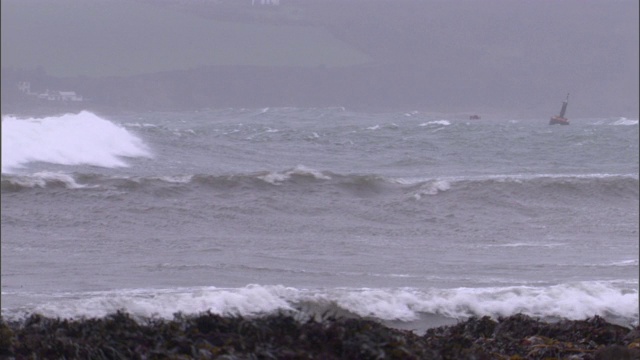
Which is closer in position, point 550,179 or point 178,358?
point 178,358

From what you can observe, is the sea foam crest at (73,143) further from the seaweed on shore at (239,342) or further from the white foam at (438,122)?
the seaweed on shore at (239,342)

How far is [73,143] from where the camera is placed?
19922 mm

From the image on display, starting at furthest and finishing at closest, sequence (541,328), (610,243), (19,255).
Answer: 1. (610,243)
2. (19,255)
3. (541,328)

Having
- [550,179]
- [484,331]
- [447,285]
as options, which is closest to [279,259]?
[447,285]

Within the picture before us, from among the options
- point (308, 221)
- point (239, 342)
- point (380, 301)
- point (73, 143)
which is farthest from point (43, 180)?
point (239, 342)

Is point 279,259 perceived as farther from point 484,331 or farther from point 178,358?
point 178,358

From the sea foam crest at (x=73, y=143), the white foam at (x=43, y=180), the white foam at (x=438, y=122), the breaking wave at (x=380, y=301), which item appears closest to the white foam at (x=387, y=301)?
the breaking wave at (x=380, y=301)

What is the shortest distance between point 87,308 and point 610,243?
23.4 feet

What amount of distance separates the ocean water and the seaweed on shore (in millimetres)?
484

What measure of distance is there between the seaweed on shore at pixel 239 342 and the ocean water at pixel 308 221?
0.48 metres

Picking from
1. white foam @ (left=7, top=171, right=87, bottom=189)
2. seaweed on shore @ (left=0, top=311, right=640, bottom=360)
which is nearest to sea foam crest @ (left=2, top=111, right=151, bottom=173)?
white foam @ (left=7, top=171, right=87, bottom=189)

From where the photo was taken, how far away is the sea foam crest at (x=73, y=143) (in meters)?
17.4

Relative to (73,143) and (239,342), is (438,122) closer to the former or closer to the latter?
(73,143)

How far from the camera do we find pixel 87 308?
666cm
